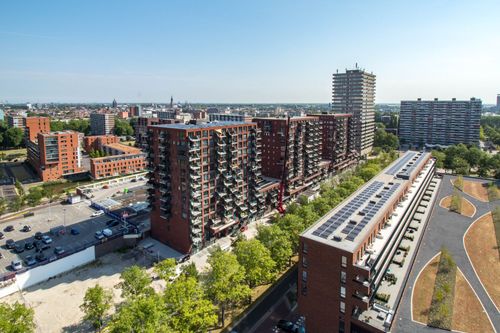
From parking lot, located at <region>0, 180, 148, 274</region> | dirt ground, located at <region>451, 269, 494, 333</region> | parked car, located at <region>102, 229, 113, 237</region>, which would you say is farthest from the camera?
parked car, located at <region>102, 229, 113, 237</region>

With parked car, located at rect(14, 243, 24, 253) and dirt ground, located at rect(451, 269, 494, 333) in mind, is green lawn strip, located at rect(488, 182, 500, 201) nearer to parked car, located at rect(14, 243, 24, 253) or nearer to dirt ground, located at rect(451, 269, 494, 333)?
dirt ground, located at rect(451, 269, 494, 333)

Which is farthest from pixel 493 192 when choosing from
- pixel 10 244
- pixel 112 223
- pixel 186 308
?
pixel 10 244

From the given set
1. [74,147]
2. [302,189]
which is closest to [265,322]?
[302,189]

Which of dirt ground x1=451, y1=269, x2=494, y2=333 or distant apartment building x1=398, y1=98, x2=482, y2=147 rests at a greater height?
distant apartment building x1=398, y1=98, x2=482, y2=147

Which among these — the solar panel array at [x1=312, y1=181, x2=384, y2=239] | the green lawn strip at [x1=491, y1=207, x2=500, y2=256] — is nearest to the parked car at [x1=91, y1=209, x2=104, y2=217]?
the solar panel array at [x1=312, y1=181, x2=384, y2=239]

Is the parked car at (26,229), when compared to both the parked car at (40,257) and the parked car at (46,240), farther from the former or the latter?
the parked car at (40,257)

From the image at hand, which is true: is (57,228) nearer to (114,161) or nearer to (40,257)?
(40,257)

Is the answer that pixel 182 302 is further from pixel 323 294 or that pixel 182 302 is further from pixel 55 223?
pixel 55 223

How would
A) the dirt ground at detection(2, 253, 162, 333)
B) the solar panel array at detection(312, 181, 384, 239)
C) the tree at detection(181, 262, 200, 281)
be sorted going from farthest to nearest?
the tree at detection(181, 262, 200, 281) < the dirt ground at detection(2, 253, 162, 333) < the solar panel array at detection(312, 181, 384, 239)
